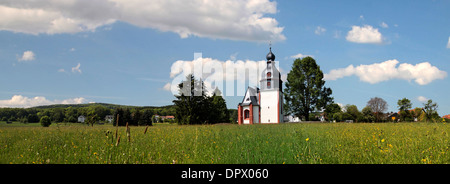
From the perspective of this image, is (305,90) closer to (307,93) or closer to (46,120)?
(307,93)

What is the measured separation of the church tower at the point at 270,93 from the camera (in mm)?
46812

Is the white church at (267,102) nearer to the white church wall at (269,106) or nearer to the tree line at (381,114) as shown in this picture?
the white church wall at (269,106)

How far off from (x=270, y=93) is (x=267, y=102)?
1.79m

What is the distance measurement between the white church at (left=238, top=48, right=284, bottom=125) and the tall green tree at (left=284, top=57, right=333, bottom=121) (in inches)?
143

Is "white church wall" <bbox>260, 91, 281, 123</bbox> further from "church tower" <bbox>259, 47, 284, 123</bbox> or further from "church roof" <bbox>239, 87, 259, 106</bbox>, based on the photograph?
"church roof" <bbox>239, 87, 259, 106</bbox>

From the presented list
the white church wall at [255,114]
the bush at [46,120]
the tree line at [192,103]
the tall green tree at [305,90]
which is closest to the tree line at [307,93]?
the tall green tree at [305,90]

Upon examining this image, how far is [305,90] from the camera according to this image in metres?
42.4

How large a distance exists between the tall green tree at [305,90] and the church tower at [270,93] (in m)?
3.52

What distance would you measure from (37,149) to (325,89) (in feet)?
137
